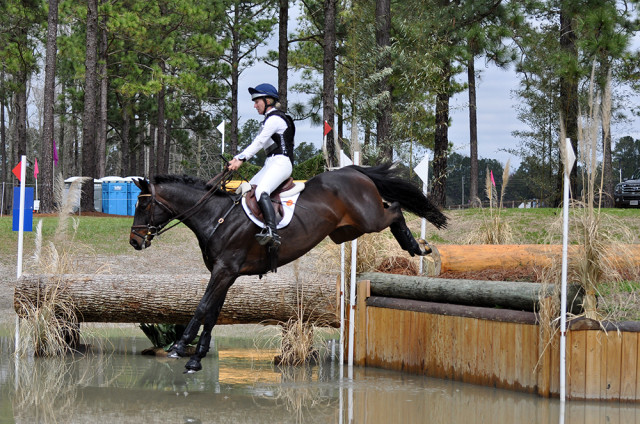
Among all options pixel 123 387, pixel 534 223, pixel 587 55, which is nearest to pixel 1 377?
pixel 123 387

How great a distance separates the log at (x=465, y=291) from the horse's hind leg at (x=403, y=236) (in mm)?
658

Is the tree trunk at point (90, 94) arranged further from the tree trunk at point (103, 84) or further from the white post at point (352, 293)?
the white post at point (352, 293)

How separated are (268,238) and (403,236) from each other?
151cm

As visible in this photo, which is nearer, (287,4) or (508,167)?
(508,167)

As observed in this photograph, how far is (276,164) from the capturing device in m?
7.18

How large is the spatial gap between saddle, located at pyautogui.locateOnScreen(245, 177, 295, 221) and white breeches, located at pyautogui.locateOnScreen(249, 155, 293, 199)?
8cm

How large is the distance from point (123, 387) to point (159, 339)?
2.38 metres

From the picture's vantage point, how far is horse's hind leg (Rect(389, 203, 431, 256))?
299 inches

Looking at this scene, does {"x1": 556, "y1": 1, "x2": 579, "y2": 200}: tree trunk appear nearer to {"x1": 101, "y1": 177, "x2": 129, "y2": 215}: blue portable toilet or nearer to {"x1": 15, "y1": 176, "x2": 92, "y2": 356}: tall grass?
{"x1": 15, "y1": 176, "x2": 92, "y2": 356}: tall grass

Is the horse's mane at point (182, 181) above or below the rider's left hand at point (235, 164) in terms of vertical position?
below

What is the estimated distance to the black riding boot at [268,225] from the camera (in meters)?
6.78

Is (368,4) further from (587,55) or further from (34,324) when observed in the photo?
(34,324)

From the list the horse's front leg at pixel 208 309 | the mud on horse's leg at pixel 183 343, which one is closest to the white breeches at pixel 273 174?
the horse's front leg at pixel 208 309

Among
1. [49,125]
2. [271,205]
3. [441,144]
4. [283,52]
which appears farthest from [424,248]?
[283,52]
